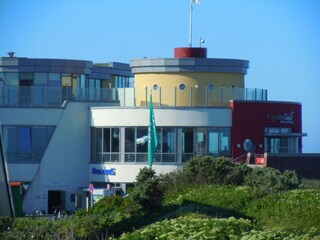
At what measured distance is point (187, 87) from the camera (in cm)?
5566

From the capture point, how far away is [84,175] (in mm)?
56344

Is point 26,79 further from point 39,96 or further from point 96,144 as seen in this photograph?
point 96,144

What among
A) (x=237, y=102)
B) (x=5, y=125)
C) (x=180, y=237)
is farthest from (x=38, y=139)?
(x=180, y=237)

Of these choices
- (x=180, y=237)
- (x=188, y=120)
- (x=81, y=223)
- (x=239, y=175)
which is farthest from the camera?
(x=188, y=120)

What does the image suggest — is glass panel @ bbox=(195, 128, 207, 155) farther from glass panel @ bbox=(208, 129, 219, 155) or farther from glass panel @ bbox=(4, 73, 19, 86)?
glass panel @ bbox=(4, 73, 19, 86)

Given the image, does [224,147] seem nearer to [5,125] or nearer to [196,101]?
[196,101]

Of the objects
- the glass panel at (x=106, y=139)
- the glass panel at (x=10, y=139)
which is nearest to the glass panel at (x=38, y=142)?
the glass panel at (x=10, y=139)

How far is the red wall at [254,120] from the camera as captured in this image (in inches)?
2162

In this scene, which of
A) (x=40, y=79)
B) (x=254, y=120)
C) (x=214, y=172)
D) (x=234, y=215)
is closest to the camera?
(x=234, y=215)

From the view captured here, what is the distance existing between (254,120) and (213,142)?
238 cm

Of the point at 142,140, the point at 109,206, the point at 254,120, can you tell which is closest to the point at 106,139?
the point at 142,140

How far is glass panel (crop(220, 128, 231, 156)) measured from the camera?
179 ft

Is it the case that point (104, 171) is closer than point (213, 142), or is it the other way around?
point (213, 142)

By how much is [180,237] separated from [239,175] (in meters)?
16.6
